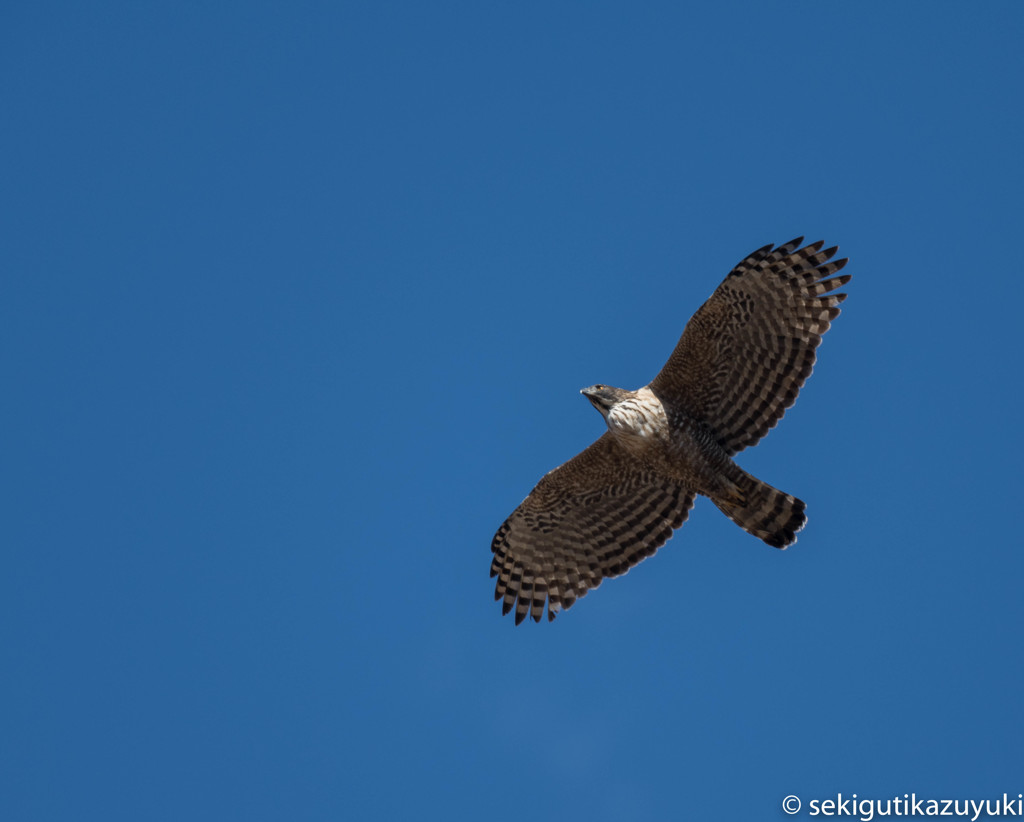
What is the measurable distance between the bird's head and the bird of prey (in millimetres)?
14

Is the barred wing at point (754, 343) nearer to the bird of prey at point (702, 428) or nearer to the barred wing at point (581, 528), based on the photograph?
the bird of prey at point (702, 428)

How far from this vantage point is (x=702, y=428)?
14938 millimetres

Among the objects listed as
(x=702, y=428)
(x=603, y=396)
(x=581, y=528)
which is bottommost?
(x=581, y=528)

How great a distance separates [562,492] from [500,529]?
3.18 ft

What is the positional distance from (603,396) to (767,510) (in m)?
2.23

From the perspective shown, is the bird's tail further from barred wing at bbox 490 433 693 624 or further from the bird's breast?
the bird's breast

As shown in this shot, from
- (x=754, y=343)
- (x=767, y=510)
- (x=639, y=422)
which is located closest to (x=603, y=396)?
(x=639, y=422)

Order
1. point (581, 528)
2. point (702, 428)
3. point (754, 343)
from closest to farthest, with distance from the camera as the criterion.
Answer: point (754, 343) < point (702, 428) < point (581, 528)

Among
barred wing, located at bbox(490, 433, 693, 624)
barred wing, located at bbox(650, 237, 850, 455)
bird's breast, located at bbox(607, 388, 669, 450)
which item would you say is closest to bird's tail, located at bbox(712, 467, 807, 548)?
barred wing, located at bbox(650, 237, 850, 455)

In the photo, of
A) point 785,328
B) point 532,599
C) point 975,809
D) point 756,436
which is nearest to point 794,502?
point 756,436

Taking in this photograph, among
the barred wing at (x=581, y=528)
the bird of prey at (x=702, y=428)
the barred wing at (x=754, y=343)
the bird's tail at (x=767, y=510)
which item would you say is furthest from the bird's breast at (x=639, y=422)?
the bird's tail at (x=767, y=510)

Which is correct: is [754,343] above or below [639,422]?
above

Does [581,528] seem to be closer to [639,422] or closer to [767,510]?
[639,422]

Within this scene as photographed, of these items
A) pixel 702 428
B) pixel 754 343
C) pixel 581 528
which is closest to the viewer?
pixel 754 343
